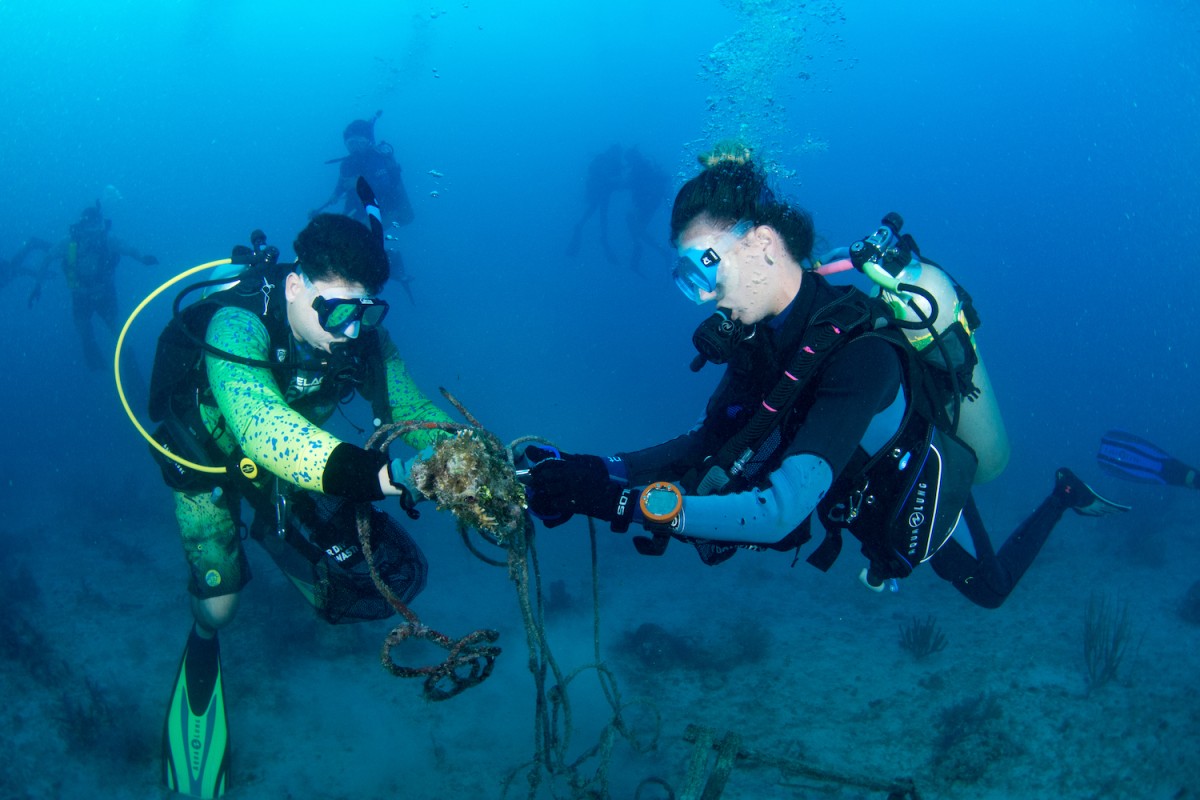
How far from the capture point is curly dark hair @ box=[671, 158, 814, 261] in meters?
2.91

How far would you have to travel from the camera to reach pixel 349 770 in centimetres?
574

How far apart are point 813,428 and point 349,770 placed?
5.93 m

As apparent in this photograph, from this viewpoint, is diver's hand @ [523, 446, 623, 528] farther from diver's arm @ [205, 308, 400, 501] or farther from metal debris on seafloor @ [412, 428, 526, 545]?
diver's arm @ [205, 308, 400, 501]

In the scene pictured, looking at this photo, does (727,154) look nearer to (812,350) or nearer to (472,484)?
(812,350)

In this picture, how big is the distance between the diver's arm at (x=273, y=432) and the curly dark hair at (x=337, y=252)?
1.57 ft

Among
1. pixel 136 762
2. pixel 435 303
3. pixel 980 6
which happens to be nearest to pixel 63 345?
pixel 435 303

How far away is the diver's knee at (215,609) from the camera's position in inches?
187

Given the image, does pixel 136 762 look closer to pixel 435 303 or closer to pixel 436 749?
pixel 436 749

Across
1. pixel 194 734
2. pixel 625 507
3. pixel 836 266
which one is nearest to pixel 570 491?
pixel 625 507

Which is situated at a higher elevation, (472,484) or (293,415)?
(472,484)

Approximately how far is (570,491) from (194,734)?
218 inches

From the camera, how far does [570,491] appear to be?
6.90ft

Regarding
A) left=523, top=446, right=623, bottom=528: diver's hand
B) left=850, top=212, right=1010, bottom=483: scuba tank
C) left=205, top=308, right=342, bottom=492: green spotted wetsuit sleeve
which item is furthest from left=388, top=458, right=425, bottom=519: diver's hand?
left=850, top=212, right=1010, bottom=483: scuba tank

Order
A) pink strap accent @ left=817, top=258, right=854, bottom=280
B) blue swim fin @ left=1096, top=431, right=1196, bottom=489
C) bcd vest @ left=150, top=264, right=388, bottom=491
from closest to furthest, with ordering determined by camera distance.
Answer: pink strap accent @ left=817, top=258, right=854, bottom=280
bcd vest @ left=150, top=264, right=388, bottom=491
blue swim fin @ left=1096, top=431, right=1196, bottom=489
